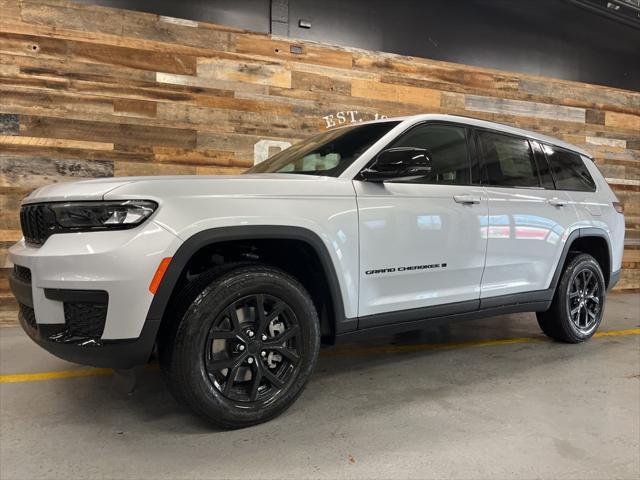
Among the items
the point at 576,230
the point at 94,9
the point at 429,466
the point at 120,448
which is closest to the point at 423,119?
the point at 576,230

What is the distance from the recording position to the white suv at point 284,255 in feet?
6.14

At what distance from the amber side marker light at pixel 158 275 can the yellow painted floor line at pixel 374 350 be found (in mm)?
1345

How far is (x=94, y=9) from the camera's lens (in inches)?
172

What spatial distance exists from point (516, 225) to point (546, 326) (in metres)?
1.20

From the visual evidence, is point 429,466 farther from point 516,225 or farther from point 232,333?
point 516,225

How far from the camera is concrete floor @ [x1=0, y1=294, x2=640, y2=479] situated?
1.88m

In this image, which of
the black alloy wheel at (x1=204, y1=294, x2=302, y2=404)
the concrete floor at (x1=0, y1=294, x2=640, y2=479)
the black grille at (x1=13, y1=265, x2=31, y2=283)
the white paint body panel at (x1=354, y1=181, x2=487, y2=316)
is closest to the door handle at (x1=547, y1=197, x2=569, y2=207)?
the white paint body panel at (x1=354, y1=181, x2=487, y2=316)

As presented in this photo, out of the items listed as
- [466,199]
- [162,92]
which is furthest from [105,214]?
[162,92]

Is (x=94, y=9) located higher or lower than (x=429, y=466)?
higher

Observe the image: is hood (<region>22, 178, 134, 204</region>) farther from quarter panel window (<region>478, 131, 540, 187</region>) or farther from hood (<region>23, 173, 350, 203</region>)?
quarter panel window (<region>478, 131, 540, 187</region>)

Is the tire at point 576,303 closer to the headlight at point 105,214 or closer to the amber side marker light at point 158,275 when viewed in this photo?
the amber side marker light at point 158,275

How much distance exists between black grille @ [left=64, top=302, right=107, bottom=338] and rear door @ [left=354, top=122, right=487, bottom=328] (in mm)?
1311

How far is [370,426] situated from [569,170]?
9.64ft

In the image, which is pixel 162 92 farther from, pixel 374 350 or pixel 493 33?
pixel 493 33
